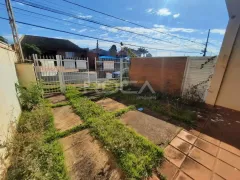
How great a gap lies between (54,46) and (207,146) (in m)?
22.4

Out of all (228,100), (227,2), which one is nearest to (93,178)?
(228,100)

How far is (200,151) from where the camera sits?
2.19 metres

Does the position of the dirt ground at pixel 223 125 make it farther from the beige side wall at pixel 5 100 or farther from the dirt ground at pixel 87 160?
the beige side wall at pixel 5 100

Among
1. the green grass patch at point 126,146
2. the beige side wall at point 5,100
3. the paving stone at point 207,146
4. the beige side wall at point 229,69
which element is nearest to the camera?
the green grass patch at point 126,146

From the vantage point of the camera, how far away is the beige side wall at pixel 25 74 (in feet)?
14.1

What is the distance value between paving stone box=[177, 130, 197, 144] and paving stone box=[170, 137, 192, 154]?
124 millimetres

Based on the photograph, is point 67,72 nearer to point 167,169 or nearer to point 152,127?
point 152,127

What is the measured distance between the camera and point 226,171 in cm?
180

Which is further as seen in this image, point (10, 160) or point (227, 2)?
point (227, 2)

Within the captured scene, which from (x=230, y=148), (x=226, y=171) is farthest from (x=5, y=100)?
(x=230, y=148)

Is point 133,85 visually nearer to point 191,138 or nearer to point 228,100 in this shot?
point 228,100

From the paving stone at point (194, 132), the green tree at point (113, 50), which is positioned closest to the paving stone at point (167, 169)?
the paving stone at point (194, 132)

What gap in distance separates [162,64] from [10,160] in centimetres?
601

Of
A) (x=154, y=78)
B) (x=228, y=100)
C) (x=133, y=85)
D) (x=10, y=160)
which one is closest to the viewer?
(x=10, y=160)
